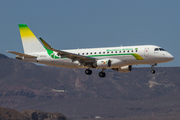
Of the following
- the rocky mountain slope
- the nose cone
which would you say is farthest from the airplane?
the rocky mountain slope

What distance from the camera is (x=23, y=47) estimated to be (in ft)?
242

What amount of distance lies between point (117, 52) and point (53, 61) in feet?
46.2

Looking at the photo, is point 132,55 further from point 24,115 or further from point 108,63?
point 24,115

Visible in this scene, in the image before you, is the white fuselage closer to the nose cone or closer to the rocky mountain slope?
the nose cone

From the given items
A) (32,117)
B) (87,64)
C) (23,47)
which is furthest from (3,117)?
(87,64)

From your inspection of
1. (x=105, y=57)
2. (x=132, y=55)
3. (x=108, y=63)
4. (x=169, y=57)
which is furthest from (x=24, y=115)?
(x=169, y=57)

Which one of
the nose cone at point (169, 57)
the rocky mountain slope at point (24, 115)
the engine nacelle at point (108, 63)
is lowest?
the rocky mountain slope at point (24, 115)

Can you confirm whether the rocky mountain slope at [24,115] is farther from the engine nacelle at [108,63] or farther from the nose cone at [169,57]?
the nose cone at [169,57]

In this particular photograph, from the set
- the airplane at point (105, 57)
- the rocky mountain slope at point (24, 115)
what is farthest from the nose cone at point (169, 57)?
the rocky mountain slope at point (24, 115)

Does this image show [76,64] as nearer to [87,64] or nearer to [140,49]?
[87,64]

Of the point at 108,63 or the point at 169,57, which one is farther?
the point at 108,63

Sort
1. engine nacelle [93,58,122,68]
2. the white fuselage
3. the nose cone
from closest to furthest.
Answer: the nose cone < the white fuselage < engine nacelle [93,58,122,68]

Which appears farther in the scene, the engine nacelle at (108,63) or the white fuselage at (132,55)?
the engine nacelle at (108,63)

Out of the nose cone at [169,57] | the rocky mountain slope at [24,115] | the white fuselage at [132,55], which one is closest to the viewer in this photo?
the nose cone at [169,57]
